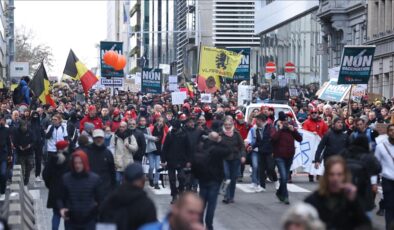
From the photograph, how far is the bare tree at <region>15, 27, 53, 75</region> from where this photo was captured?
139125 millimetres

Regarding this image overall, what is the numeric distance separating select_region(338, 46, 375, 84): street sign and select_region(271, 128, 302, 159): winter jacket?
6.96 metres

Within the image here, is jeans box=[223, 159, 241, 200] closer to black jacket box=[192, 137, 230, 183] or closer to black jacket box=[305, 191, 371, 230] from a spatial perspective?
black jacket box=[192, 137, 230, 183]

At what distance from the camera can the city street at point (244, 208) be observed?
65.8ft

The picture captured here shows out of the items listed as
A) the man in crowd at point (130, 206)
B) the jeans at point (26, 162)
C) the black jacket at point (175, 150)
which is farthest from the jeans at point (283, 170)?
the man in crowd at point (130, 206)

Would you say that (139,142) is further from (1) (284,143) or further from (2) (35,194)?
(2) (35,194)

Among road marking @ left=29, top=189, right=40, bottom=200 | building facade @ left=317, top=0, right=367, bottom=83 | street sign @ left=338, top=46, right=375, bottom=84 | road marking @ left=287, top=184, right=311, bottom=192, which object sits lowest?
road marking @ left=29, top=189, right=40, bottom=200

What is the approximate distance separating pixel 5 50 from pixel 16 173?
87.8m

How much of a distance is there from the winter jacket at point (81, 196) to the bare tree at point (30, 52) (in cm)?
12091

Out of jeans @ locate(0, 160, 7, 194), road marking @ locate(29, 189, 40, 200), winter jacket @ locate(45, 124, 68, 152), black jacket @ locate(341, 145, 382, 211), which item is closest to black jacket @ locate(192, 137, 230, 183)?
black jacket @ locate(341, 145, 382, 211)

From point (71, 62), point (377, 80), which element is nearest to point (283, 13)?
point (377, 80)

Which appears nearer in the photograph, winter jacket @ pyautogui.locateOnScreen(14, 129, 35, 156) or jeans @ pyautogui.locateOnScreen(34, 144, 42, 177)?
winter jacket @ pyautogui.locateOnScreen(14, 129, 35, 156)

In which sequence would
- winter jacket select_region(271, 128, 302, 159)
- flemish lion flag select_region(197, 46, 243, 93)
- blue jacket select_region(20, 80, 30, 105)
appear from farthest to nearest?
flemish lion flag select_region(197, 46, 243, 93)
blue jacket select_region(20, 80, 30, 105)
winter jacket select_region(271, 128, 302, 159)

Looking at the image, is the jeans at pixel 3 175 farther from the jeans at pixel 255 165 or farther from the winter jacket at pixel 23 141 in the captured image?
the jeans at pixel 255 165

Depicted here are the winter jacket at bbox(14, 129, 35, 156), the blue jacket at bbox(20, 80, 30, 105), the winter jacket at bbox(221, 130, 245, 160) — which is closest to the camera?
the winter jacket at bbox(221, 130, 245, 160)
